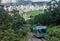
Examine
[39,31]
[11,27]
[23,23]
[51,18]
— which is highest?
[11,27]

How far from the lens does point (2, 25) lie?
5.96 metres

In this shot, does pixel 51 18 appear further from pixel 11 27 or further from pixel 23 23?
pixel 11 27

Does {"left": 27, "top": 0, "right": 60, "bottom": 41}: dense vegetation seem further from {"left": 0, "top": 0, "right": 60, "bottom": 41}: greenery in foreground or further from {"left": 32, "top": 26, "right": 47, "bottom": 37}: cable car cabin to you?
{"left": 32, "top": 26, "right": 47, "bottom": 37}: cable car cabin

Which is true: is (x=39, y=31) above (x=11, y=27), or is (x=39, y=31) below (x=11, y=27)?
below

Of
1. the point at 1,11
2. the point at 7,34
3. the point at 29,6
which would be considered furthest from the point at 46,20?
the point at 7,34

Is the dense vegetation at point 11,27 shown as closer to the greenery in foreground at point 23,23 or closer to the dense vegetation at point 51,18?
the greenery in foreground at point 23,23

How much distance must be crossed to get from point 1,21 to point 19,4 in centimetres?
395

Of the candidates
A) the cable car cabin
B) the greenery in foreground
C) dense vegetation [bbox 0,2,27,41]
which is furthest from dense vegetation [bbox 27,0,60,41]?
dense vegetation [bbox 0,2,27,41]

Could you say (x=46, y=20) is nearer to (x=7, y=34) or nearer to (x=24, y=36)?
(x=24, y=36)

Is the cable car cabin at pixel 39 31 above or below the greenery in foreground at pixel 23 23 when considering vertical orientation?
below

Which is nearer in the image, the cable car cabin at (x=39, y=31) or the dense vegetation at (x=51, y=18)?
the dense vegetation at (x=51, y=18)

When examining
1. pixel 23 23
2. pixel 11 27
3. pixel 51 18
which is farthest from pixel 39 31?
pixel 11 27

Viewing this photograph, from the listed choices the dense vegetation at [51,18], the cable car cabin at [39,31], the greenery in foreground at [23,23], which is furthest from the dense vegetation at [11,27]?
the cable car cabin at [39,31]

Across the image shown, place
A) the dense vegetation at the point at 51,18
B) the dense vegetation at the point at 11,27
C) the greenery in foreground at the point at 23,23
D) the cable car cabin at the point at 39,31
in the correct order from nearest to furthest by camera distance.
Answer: the dense vegetation at the point at 11,27, the greenery in foreground at the point at 23,23, the dense vegetation at the point at 51,18, the cable car cabin at the point at 39,31
